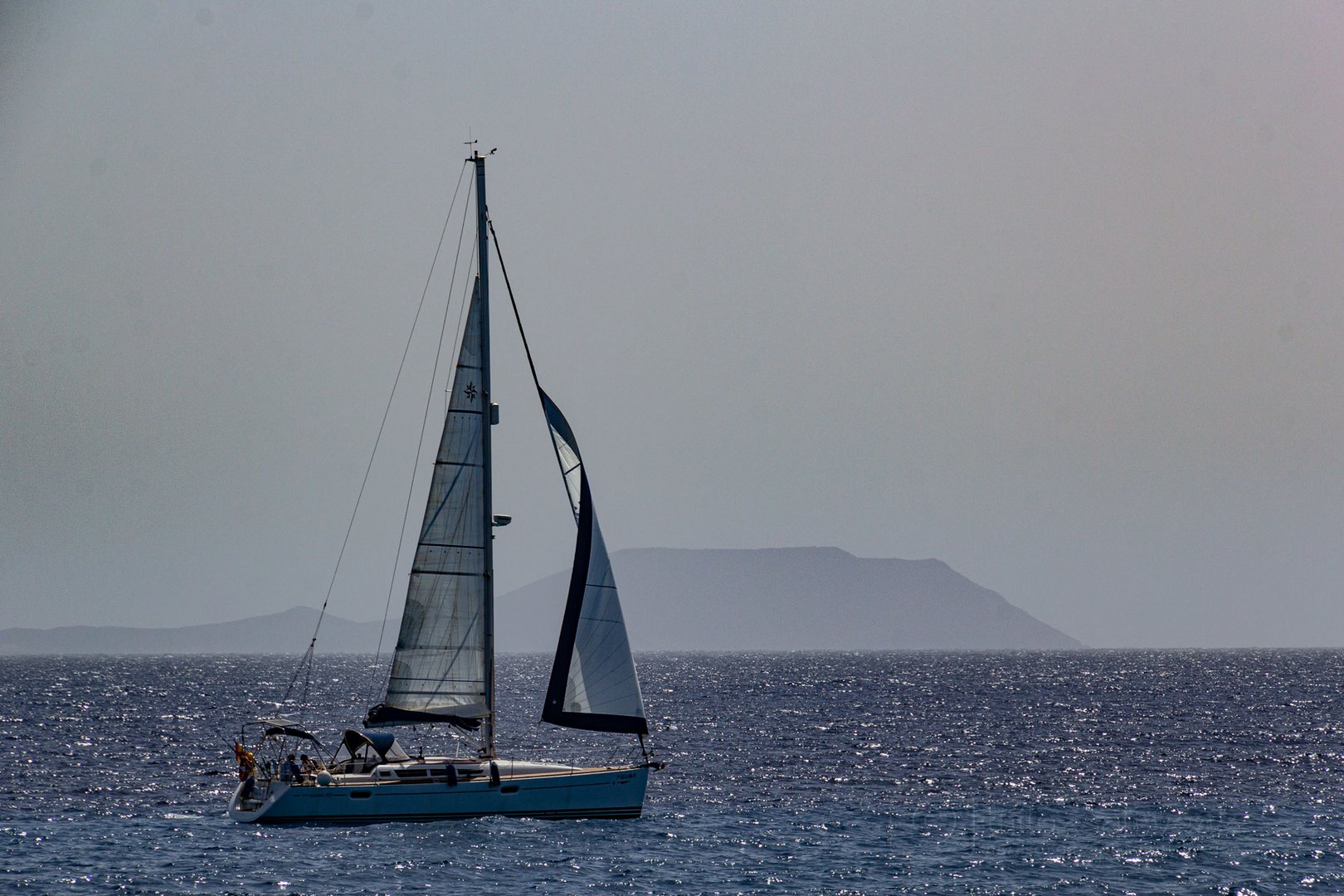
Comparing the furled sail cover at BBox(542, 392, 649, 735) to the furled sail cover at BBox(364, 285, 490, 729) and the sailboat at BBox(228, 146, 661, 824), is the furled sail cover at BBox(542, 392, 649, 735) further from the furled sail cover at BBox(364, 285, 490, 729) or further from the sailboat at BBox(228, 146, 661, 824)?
the furled sail cover at BBox(364, 285, 490, 729)

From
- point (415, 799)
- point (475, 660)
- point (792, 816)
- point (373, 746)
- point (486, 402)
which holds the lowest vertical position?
point (792, 816)

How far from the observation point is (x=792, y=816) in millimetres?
45781

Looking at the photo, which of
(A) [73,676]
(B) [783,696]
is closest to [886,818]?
(B) [783,696]

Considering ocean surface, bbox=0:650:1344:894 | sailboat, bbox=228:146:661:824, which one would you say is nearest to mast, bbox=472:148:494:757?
sailboat, bbox=228:146:661:824

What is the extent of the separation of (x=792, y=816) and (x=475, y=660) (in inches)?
453

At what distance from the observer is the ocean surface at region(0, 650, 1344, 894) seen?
1388 inches

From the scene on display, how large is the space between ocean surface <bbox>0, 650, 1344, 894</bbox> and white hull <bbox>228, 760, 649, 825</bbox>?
1.48 ft

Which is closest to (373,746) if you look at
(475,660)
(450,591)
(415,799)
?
(415,799)

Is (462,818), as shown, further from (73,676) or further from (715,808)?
(73,676)

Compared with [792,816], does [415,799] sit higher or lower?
higher

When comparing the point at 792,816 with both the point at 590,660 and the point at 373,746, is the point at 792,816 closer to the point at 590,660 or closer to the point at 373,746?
the point at 590,660

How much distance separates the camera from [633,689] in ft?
138

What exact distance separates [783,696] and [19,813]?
271ft

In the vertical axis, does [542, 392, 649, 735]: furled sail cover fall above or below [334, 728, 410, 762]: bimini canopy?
above
